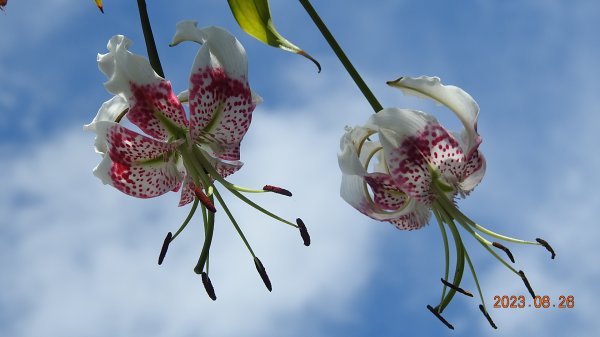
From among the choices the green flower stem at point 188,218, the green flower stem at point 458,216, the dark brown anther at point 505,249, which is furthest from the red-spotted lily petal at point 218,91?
the dark brown anther at point 505,249

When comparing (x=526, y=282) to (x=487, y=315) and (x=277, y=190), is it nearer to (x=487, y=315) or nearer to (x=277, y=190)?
(x=487, y=315)

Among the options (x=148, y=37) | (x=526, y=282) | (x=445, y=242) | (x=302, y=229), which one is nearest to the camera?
(x=148, y=37)

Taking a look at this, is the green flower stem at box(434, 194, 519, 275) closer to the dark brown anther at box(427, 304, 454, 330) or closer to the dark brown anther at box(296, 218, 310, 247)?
the dark brown anther at box(427, 304, 454, 330)

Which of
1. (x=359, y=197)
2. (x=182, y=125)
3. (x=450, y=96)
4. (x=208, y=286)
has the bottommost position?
(x=208, y=286)

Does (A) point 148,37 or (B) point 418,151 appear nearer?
(A) point 148,37

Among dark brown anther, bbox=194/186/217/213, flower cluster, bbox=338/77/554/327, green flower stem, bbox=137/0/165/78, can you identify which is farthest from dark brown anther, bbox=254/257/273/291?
green flower stem, bbox=137/0/165/78

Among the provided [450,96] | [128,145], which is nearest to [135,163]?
[128,145]

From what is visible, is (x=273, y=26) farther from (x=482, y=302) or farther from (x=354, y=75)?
(x=482, y=302)

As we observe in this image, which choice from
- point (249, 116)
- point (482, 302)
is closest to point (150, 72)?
point (249, 116)
